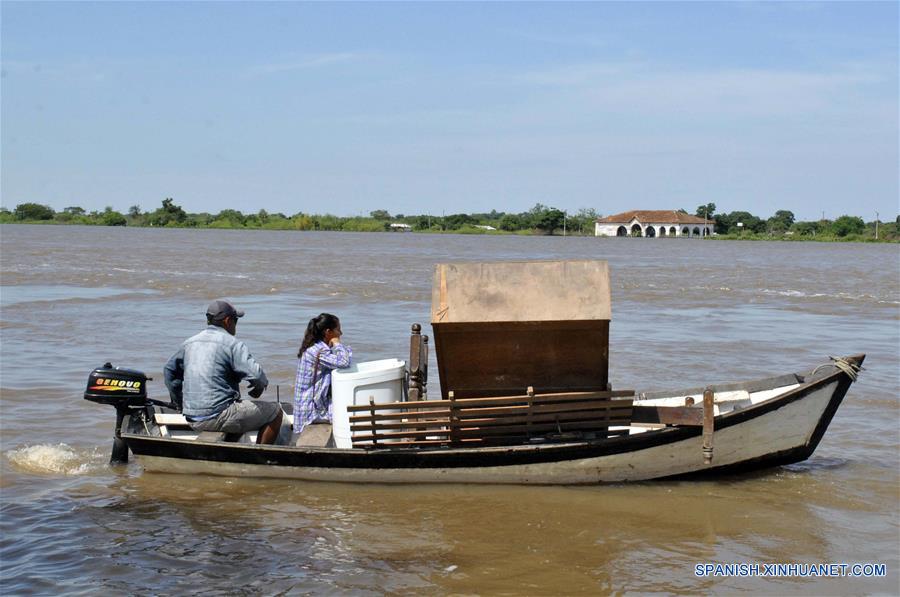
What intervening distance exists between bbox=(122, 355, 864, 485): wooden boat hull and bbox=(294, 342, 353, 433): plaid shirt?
20.8 inches

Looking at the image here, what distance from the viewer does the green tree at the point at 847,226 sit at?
125 m

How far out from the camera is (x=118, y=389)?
29.2 ft

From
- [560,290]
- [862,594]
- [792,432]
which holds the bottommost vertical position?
[862,594]

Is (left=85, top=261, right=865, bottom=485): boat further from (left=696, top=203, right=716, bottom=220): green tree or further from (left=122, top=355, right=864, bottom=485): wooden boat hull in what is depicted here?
(left=696, top=203, right=716, bottom=220): green tree

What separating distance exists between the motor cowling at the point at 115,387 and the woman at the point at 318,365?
1447 mm

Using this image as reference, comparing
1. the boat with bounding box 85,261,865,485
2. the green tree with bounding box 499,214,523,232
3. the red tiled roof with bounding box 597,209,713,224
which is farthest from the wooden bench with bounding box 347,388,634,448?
the green tree with bounding box 499,214,523,232

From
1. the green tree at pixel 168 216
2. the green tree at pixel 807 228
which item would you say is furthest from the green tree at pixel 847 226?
the green tree at pixel 168 216

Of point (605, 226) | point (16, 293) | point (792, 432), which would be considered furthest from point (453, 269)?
point (605, 226)

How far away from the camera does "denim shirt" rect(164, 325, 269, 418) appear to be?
8.53 meters

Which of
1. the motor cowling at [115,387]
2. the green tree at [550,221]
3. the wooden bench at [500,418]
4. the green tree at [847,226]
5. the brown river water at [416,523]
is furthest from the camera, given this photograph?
the green tree at [550,221]

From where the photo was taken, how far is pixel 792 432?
351 inches

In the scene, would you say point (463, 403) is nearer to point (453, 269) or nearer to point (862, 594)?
point (453, 269)

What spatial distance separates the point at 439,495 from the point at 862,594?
3.51 m

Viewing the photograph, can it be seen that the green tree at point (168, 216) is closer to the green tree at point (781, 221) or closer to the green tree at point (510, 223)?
the green tree at point (510, 223)
